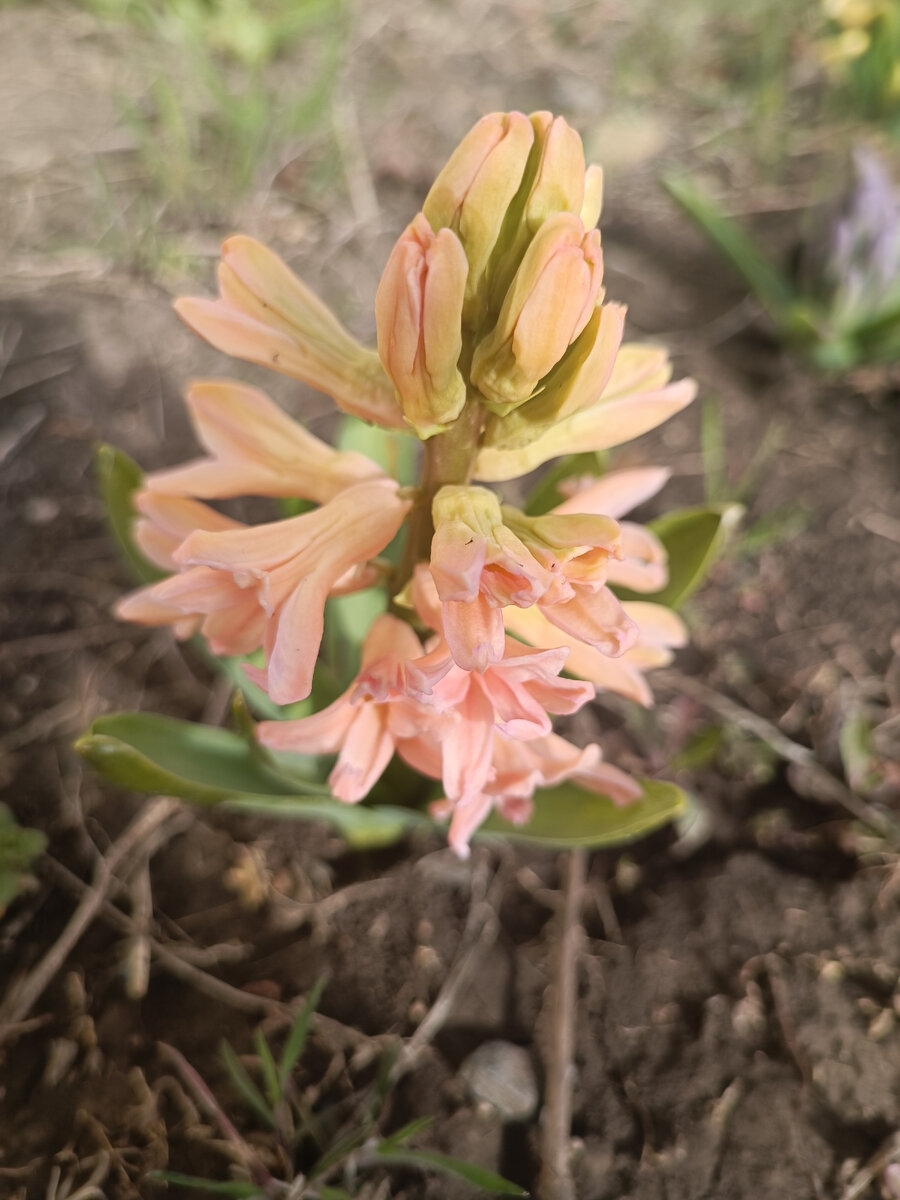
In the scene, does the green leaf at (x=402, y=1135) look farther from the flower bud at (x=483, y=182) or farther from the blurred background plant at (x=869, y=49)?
the blurred background plant at (x=869, y=49)

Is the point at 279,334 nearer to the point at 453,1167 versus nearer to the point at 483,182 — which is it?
the point at 483,182

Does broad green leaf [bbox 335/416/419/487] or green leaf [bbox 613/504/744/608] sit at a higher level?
broad green leaf [bbox 335/416/419/487]

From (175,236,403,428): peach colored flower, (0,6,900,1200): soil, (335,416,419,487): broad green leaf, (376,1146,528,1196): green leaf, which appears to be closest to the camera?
(175,236,403,428): peach colored flower

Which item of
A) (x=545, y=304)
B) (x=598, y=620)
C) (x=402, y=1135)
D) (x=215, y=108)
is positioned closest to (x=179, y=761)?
(x=402, y=1135)

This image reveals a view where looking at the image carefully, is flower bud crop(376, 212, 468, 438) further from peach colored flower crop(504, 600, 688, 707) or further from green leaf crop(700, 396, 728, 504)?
green leaf crop(700, 396, 728, 504)

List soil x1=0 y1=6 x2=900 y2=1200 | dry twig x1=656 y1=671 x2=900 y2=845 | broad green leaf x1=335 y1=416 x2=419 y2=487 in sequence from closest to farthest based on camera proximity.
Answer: soil x1=0 y1=6 x2=900 y2=1200 < broad green leaf x1=335 y1=416 x2=419 y2=487 < dry twig x1=656 y1=671 x2=900 y2=845

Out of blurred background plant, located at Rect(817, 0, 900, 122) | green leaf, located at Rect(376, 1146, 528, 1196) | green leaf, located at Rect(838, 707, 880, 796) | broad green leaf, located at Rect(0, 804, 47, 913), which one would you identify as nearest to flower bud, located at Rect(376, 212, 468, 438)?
green leaf, located at Rect(376, 1146, 528, 1196)

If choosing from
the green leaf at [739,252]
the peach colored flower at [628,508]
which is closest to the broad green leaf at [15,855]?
the peach colored flower at [628,508]
